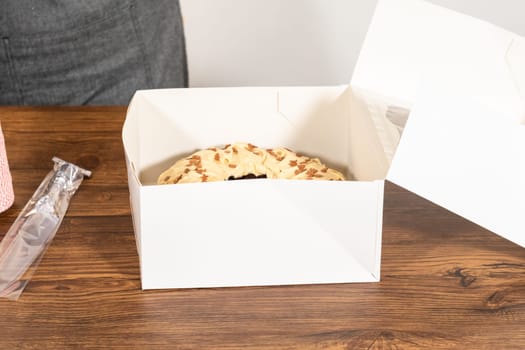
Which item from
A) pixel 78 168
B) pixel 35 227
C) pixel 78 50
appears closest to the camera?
pixel 35 227

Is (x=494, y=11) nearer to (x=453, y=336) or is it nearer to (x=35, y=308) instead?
(x=453, y=336)

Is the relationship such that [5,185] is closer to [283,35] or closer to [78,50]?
[78,50]

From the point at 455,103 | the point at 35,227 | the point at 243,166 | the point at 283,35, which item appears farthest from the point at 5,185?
the point at 283,35

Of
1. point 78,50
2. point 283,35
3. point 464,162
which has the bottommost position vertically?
point 283,35

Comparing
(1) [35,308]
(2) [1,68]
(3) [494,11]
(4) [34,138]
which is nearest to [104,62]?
(2) [1,68]

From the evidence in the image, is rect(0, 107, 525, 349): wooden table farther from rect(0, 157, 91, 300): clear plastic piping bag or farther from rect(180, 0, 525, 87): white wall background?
rect(180, 0, 525, 87): white wall background

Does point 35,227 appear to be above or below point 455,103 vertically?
below

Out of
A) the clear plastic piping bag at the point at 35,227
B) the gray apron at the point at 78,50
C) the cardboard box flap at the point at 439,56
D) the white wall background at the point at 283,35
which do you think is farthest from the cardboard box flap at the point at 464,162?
the white wall background at the point at 283,35
